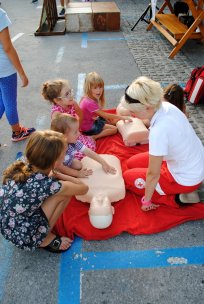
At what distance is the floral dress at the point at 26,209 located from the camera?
78.4 inches

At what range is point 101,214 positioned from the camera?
2.37 metres

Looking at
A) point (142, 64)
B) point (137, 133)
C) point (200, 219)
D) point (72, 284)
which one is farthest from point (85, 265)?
point (142, 64)

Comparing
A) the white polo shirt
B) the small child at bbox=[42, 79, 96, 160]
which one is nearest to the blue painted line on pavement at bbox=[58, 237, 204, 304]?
the white polo shirt

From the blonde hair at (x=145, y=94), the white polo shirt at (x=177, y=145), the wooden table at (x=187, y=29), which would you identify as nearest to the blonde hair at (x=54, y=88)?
the blonde hair at (x=145, y=94)

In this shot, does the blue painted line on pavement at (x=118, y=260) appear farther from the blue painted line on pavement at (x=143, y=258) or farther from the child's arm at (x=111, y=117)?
the child's arm at (x=111, y=117)

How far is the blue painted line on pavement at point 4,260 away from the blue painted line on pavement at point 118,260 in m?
0.43

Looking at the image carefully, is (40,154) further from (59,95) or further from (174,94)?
(174,94)

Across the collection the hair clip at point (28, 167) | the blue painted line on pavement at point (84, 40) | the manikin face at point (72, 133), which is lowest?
the blue painted line on pavement at point (84, 40)

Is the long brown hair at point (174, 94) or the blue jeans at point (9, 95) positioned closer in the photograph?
the long brown hair at point (174, 94)

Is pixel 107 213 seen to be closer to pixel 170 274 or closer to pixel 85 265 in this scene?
pixel 85 265

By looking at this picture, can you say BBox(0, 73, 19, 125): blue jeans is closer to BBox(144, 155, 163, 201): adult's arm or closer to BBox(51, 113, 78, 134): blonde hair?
BBox(51, 113, 78, 134): blonde hair

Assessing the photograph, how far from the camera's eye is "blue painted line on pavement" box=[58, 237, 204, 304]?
2.15 m

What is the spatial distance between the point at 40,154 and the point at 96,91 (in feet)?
5.01

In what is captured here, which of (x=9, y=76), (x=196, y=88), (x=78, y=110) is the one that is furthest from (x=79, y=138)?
(x=196, y=88)
